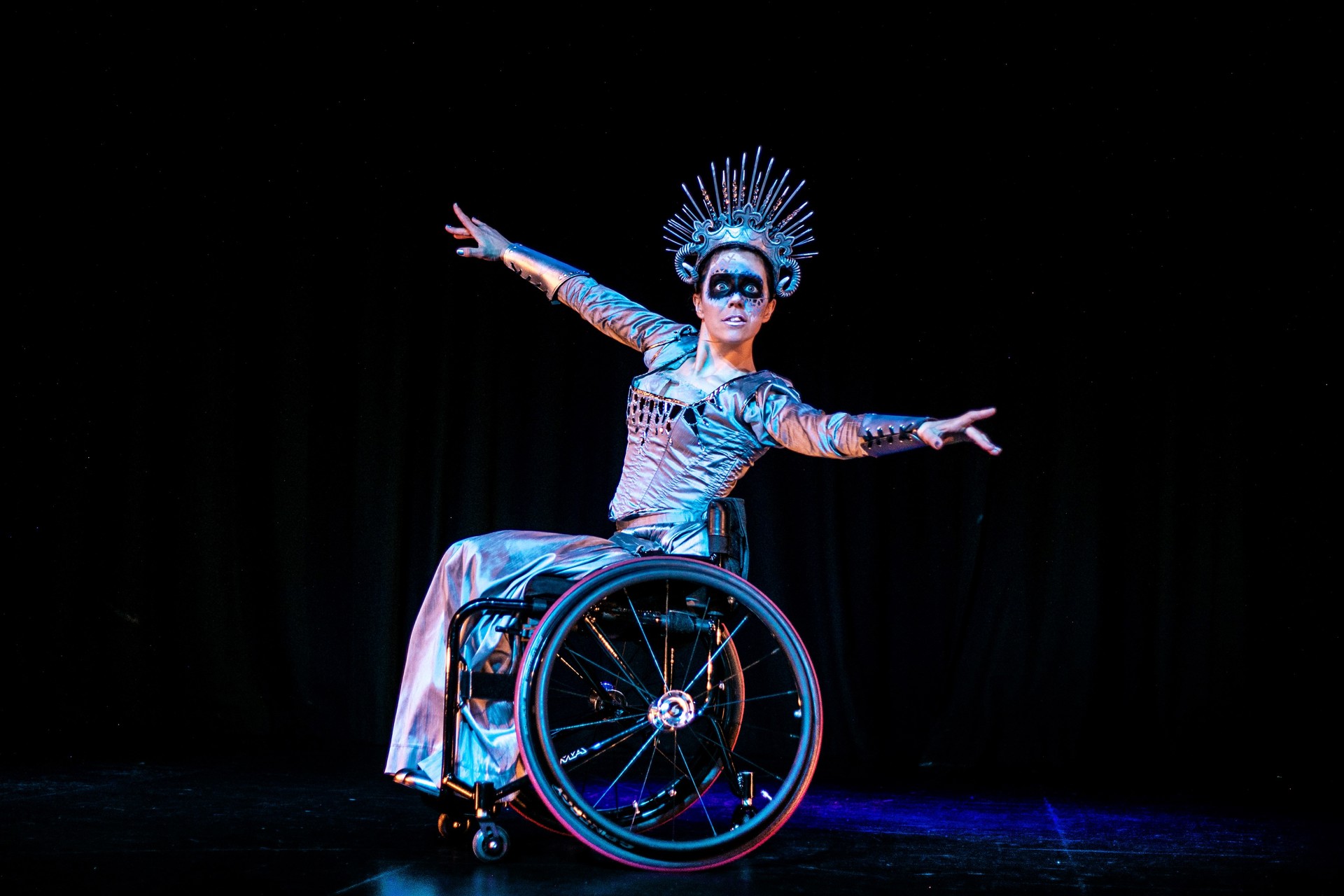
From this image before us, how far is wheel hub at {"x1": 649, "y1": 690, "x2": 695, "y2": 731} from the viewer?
1938mm

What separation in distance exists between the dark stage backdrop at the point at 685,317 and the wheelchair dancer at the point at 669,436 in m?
1.30

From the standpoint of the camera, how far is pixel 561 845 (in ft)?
7.09

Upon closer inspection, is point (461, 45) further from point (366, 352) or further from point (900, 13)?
point (900, 13)

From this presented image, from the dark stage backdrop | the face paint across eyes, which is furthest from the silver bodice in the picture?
the dark stage backdrop

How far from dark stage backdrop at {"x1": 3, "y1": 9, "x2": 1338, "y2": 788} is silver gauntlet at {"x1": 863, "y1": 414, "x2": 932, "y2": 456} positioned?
6.13ft

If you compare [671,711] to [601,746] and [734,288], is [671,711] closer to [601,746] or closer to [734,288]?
[601,746]

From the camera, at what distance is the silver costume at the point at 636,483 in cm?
208

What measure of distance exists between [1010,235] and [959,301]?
292mm

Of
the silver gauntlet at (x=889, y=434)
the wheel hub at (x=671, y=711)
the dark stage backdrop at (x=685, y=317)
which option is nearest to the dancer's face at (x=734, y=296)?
the silver gauntlet at (x=889, y=434)

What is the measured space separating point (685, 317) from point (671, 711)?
230 cm

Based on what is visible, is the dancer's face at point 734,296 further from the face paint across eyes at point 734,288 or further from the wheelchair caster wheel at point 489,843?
the wheelchair caster wheel at point 489,843

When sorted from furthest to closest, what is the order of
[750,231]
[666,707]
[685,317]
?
[685,317], [750,231], [666,707]

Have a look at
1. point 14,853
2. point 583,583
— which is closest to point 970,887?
point 583,583

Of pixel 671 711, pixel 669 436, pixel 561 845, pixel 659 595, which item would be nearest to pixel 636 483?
pixel 669 436
